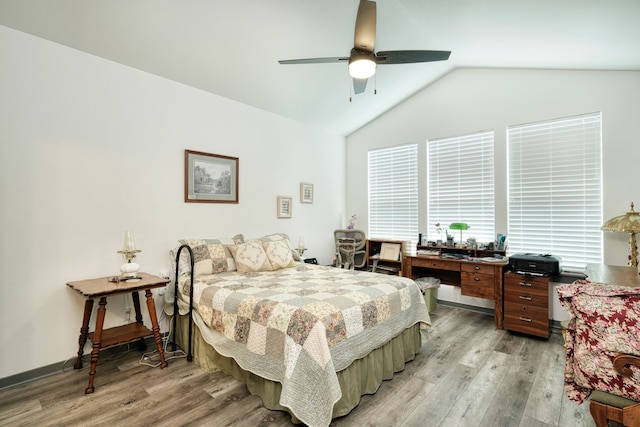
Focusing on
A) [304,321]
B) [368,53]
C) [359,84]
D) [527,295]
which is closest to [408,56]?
[368,53]

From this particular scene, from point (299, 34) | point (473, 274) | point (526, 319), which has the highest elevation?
point (299, 34)

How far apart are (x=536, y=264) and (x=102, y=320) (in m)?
4.15

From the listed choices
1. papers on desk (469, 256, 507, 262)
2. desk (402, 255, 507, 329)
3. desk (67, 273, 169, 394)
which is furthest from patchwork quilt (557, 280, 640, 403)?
desk (67, 273, 169, 394)

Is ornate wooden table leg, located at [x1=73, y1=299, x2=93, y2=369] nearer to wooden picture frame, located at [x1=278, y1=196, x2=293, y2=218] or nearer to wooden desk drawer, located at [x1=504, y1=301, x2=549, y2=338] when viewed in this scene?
wooden picture frame, located at [x1=278, y1=196, x2=293, y2=218]

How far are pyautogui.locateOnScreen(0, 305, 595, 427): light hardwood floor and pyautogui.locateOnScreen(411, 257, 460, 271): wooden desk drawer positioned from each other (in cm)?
120

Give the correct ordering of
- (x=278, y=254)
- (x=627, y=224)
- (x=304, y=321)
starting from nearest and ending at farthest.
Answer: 1. (x=304, y=321)
2. (x=627, y=224)
3. (x=278, y=254)

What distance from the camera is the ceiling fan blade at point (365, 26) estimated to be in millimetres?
1920

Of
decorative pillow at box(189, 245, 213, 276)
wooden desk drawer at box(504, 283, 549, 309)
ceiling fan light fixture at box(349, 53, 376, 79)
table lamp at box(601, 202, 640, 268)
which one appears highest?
ceiling fan light fixture at box(349, 53, 376, 79)

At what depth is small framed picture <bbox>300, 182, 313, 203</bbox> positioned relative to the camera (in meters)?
4.74

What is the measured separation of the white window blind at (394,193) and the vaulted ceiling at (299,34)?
138 cm

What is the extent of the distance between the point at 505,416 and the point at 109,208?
3568mm

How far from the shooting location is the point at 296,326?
192cm

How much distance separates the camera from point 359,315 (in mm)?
2168

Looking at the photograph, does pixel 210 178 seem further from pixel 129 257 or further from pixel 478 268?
pixel 478 268
